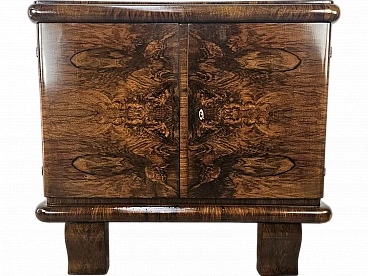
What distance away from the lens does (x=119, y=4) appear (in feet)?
3.26

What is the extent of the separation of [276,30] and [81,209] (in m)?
0.46

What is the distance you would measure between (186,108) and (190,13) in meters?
0.16

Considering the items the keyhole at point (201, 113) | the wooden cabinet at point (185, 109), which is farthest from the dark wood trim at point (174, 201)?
the keyhole at point (201, 113)

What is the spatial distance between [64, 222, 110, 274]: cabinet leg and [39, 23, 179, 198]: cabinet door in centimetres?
9

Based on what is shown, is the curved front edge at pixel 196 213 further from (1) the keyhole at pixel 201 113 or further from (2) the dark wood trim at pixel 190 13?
(2) the dark wood trim at pixel 190 13

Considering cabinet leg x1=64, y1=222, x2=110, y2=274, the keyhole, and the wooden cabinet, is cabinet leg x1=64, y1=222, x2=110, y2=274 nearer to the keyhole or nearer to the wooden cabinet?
the wooden cabinet

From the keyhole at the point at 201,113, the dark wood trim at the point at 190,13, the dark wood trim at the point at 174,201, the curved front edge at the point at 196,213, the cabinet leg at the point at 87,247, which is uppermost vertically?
the dark wood trim at the point at 190,13

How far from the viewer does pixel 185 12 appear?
99cm

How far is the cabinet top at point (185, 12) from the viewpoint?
0.99m

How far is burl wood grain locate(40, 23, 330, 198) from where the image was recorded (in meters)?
1.00

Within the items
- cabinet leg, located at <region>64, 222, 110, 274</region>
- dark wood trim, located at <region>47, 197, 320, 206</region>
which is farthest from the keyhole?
cabinet leg, located at <region>64, 222, 110, 274</region>

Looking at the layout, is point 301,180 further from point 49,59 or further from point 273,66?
point 49,59

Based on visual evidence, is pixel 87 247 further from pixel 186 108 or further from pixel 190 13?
pixel 190 13

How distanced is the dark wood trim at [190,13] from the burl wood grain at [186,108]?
14 mm
